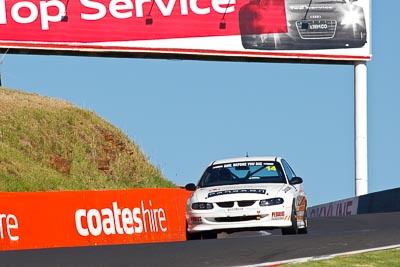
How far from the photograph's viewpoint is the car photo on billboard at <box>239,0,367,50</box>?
4262 centimetres

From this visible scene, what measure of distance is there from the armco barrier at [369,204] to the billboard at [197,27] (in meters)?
5.40

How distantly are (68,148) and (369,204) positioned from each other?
44.8 feet

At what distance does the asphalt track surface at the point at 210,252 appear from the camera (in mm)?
13477

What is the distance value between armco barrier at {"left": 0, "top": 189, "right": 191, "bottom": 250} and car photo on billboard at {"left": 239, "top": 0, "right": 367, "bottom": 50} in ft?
→ 59.2

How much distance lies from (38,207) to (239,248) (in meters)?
5.83

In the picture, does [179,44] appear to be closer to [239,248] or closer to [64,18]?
[64,18]

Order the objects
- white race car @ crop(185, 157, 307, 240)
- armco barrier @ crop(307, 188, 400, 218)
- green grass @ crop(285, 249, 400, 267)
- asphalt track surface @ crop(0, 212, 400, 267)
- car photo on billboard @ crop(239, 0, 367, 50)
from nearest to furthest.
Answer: green grass @ crop(285, 249, 400, 267)
asphalt track surface @ crop(0, 212, 400, 267)
white race car @ crop(185, 157, 307, 240)
armco barrier @ crop(307, 188, 400, 218)
car photo on billboard @ crop(239, 0, 367, 50)

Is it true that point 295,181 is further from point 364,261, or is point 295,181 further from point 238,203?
point 364,261

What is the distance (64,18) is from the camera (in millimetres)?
40969

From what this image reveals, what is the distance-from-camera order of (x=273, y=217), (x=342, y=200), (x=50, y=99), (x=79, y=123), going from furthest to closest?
(x=50, y=99)
(x=79, y=123)
(x=342, y=200)
(x=273, y=217)

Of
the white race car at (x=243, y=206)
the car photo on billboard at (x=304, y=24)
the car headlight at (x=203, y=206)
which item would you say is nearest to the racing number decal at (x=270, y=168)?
the white race car at (x=243, y=206)

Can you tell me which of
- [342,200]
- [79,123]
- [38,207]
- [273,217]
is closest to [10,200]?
[38,207]

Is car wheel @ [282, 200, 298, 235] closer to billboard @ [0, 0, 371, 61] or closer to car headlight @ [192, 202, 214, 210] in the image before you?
car headlight @ [192, 202, 214, 210]

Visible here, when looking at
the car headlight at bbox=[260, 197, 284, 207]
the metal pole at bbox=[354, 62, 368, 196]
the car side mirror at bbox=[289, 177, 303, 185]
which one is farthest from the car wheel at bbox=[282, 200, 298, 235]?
the metal pole at bbox=[354, 62, 368, 196]
